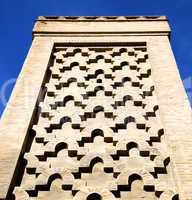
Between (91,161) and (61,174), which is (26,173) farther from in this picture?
(91,161)

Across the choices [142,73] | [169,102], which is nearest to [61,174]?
[169,102]

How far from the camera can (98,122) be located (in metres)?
3.73

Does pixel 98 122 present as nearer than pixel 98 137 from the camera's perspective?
No

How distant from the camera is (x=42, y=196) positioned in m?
2.98

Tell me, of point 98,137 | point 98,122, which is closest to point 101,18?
point 98,122

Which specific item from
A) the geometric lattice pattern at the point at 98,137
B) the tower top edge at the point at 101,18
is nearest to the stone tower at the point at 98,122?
the geometric lattice pattern at the point at 98,137

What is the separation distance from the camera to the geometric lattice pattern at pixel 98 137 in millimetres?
3004

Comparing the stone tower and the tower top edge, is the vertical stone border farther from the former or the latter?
the tower top edge

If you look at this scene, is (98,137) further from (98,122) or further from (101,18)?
(101,18)

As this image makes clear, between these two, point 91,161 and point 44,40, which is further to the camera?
point 44,40

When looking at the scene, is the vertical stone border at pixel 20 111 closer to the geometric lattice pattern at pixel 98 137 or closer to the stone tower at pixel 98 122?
the stone tower at pixel 98 122

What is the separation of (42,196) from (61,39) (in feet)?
8.97

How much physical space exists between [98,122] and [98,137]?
0.65 feet

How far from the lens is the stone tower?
302cm
